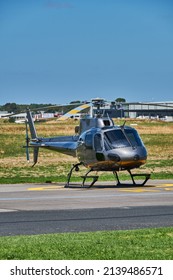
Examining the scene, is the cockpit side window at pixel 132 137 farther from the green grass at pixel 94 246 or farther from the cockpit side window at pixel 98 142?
the green grass at pixel 94 246

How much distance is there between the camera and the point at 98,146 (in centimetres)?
2797

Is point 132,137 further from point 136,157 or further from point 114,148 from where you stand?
point 136,157

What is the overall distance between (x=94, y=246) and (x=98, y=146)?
51.5 feet

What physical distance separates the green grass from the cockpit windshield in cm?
1275

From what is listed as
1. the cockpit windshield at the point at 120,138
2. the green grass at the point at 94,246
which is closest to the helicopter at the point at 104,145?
the cockpit windshield at the point at 120,138

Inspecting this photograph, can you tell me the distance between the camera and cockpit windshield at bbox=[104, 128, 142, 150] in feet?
89.6

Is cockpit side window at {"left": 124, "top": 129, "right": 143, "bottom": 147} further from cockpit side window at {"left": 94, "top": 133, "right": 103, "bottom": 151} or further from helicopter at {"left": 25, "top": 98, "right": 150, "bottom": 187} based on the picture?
cockpit side window at {"left": 94, "top": 133, "right": 103, "bottom": 151}

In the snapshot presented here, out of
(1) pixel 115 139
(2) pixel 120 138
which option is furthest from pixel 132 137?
(1) pixel 115 139

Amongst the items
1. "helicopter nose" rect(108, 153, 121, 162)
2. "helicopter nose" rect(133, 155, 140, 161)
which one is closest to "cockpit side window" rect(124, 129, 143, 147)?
"helicopter nose" rect(133, 155, 140, 161)

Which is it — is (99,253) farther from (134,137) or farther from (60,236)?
(134,137)

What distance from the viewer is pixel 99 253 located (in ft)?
38.2

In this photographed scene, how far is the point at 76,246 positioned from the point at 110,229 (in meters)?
3.39

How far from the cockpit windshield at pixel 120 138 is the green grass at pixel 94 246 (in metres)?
12.8

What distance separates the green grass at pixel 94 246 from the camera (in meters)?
11.4
